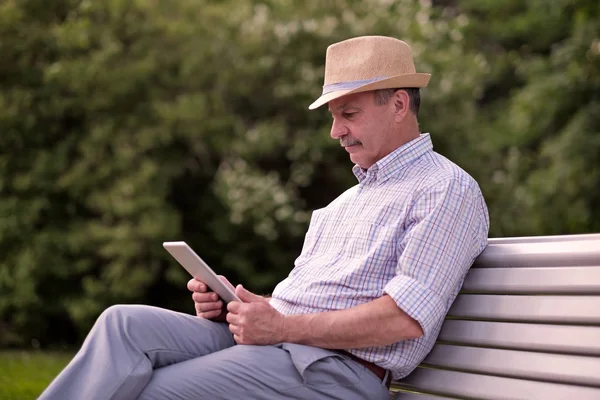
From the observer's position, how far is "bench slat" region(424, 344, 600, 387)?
7.75ft

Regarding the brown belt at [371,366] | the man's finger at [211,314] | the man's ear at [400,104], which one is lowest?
the brown belt at [371,366]

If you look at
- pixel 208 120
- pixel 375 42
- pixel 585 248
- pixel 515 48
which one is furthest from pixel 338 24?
pixel 585 248

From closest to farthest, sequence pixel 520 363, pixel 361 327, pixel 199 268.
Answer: pixel 520 363, pixel 361 327, pixel 199 268

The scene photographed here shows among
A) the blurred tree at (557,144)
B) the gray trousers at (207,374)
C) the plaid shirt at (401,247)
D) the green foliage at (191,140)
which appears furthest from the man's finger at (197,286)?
the blurred tree at (557,144)

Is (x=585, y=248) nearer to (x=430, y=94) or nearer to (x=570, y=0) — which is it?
(x=430, y=94)

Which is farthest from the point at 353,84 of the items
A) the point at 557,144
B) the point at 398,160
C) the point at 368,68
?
the point at 557,144

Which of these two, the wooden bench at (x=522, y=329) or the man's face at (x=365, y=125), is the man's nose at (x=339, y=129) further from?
the wooden bench at (x=522, y=329)

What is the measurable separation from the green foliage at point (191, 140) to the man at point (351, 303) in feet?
24.8

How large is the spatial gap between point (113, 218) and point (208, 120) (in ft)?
5.27

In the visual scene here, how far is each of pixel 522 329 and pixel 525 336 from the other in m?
0.03

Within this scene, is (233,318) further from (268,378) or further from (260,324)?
(268,378)

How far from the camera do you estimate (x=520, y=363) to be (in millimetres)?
2543

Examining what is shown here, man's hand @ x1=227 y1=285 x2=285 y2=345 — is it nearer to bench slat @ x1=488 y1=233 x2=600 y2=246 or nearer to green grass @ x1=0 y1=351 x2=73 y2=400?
bench slat @ x1=488 y1=233 x2=600 y2=246

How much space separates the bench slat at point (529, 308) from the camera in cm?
243
